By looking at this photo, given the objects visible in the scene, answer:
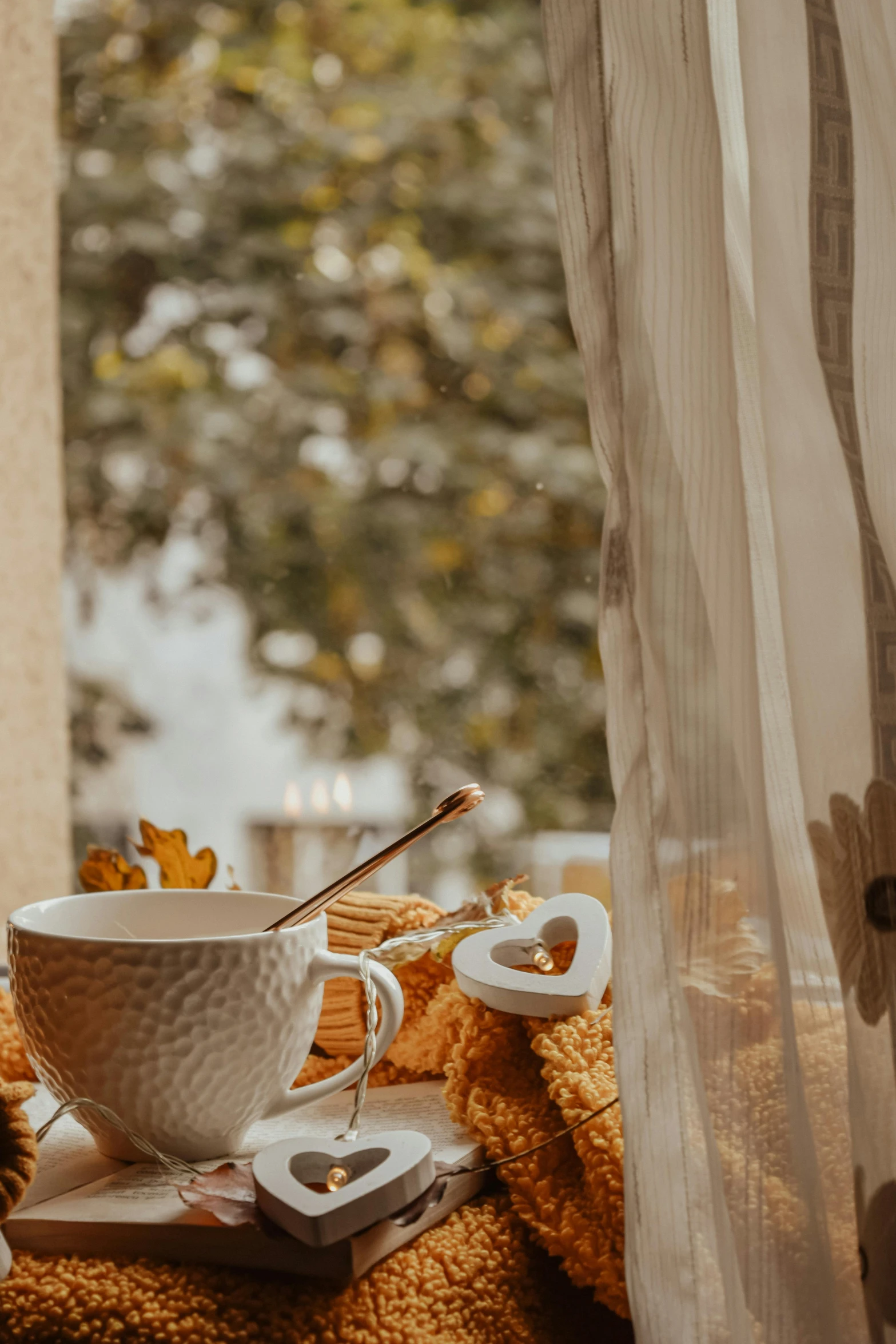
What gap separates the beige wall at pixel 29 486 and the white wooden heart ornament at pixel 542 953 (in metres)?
0.87

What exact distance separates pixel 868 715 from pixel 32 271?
1.28 meters

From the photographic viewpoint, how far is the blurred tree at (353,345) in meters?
2.77

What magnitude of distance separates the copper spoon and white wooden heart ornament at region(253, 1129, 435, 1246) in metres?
0.09

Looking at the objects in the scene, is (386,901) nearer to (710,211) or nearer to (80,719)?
(710,211)

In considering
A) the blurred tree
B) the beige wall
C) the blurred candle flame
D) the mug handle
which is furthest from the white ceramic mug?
the blurred tree

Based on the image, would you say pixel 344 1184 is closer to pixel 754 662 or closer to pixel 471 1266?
pixel 471 1266

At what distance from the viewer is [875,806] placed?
325 mm

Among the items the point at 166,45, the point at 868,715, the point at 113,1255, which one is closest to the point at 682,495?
the point at 868,715

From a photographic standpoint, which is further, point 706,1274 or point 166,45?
point 166,45

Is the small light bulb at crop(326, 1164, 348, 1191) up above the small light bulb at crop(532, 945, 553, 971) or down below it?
below

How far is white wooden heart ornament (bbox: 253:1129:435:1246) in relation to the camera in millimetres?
327

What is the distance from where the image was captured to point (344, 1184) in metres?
0.35

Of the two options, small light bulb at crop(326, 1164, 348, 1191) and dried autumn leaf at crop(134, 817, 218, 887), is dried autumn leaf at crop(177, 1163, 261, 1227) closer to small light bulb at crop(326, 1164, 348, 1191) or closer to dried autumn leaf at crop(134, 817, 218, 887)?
small light bulb at crop(326, 1164, 348, 1191)

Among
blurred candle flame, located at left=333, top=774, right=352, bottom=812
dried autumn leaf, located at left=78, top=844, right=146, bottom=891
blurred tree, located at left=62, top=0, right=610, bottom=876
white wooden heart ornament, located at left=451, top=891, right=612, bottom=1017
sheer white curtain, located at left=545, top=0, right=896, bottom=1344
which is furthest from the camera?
blurred tree, located at left=62, top=0, right=610, bottom=876
